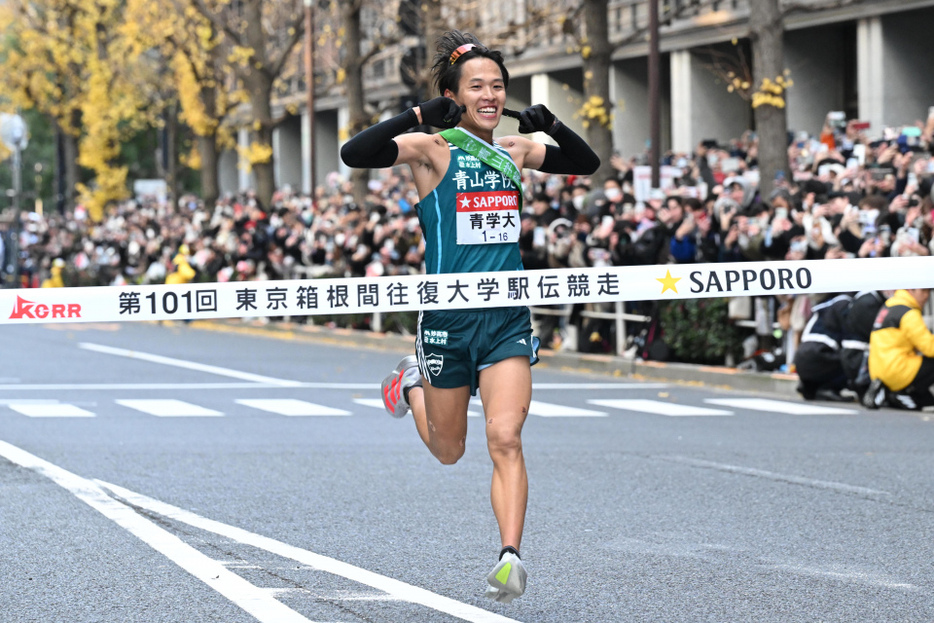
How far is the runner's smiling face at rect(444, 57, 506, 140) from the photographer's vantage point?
585cm

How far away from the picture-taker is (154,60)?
5428 cm

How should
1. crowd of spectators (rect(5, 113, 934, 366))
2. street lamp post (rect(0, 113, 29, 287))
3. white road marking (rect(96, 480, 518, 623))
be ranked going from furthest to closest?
street lamp post (rect(0, 113, 29, 287)) < crowd of spectators (rect(5, 113, 934, 366)) < white road marking (rect(96, 480, 518, 623))

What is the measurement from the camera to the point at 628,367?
19.2m

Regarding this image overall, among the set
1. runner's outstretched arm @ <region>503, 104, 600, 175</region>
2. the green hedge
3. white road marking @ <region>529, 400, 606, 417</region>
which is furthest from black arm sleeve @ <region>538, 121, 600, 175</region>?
the green hedge

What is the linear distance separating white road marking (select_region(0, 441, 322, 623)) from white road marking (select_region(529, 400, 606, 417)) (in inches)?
202

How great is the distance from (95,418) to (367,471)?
4.24m

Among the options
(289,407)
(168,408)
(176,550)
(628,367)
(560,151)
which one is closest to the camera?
(560,151)

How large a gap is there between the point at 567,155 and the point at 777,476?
13.8 feet

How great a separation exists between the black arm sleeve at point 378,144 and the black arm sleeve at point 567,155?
2.04ft

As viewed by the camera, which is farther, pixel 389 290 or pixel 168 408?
pixel 168 408

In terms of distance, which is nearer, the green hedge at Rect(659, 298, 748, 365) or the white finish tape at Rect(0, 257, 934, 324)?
the white finish tape at Rect(0, 257, 934, 324)

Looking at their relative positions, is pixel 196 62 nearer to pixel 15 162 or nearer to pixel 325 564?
pixel 15 162

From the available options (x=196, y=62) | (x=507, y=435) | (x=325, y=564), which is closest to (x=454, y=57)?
(x=507, y=435)

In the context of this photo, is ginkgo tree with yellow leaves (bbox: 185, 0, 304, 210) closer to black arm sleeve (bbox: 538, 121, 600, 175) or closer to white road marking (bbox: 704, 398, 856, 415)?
white road marking (bbox: 704, 398, 856, 415)
